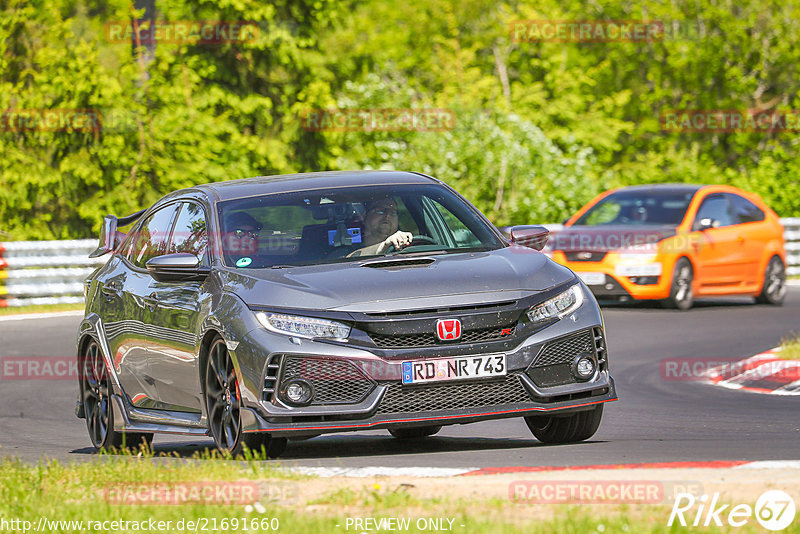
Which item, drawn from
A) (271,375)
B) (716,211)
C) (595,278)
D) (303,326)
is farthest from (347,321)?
(716,211)

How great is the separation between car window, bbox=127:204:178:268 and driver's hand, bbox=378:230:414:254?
5.23 feet

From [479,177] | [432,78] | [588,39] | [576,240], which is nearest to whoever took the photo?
[576,240]

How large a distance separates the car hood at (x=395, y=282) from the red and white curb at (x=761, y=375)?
4769 mm

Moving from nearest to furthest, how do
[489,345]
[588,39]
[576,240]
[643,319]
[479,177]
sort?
[489,345] < [643,319] < [576,240] < [479,177] < [588,39]

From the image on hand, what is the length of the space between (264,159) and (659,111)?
16.4m

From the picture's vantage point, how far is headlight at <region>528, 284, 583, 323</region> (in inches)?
321

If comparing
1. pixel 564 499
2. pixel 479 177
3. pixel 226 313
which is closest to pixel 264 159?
pixel 479 177

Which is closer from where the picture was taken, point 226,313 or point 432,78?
point 226,313

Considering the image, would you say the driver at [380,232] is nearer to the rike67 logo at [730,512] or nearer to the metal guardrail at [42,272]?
the rike67 logo at [730,512]

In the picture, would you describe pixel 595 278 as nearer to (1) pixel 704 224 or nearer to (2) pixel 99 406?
(1) pixel 704 224

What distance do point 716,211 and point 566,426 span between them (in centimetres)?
1334

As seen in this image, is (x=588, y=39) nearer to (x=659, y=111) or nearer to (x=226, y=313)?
(x=659, y=111)

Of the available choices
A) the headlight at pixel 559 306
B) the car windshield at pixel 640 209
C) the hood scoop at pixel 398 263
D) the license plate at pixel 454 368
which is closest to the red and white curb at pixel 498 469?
the license plate at pixel 454 368

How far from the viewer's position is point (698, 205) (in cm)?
2148
